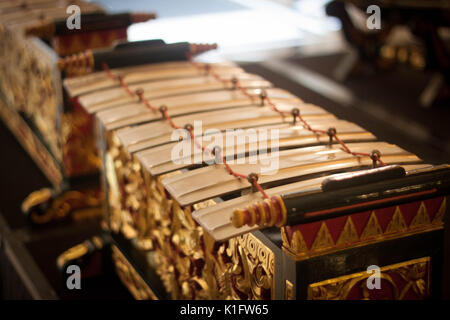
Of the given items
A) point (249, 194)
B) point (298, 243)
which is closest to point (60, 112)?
point (249, 194)

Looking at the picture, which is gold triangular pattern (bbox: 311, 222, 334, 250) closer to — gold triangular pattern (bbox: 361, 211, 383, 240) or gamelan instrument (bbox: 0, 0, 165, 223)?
gold triangular pattern (bbox: 361, 211, 383, 240)

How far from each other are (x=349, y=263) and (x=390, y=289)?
0.62 feet

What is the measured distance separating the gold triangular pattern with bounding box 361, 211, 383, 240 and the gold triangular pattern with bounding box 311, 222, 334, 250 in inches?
4.3

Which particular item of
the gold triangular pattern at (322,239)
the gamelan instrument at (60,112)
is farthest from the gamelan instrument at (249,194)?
the gamelan instrument at (60,112)

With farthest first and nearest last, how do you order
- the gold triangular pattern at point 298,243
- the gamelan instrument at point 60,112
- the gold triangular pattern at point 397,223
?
1. the gamelan instrument at point 60,112
2. the gold triangular pattern at point 397,223
3. the gold triangular pattern at point 298,243

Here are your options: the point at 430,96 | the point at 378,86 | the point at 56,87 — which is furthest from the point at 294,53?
the point at 56,87

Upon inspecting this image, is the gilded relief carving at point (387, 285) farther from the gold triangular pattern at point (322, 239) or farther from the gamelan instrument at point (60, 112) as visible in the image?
the gamelan instrument at point (60, 112)

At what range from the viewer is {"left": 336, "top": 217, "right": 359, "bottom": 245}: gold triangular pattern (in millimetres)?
1902

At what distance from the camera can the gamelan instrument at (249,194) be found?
1.88 m

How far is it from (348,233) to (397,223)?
0.52 ft

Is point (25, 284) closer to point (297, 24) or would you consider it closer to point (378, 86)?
point (378, 86)

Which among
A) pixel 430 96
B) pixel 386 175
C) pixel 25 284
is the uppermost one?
pixel 386 175

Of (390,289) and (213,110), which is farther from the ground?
(213,110)

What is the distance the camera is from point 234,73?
326 cm
